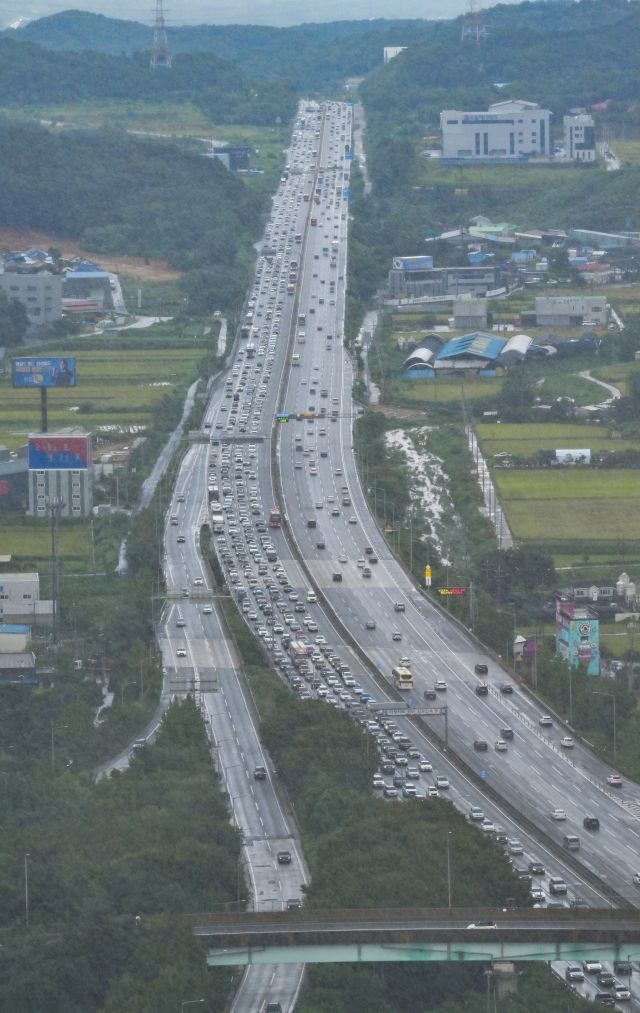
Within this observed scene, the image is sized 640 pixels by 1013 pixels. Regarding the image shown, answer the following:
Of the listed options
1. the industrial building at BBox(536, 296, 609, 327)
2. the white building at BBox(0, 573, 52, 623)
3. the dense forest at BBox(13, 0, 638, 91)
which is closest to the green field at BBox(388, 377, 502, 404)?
the industrial building at BBox(536, 296, 609, 327)

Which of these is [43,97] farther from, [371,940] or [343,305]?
[371,940]

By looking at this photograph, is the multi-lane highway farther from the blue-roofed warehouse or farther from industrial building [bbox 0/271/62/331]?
industrial building [bbox 0/271/62/331]

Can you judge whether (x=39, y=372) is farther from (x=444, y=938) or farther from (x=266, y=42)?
(x=266, y=42)

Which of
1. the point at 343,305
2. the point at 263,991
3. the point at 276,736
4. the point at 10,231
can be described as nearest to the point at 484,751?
the point at 276,736

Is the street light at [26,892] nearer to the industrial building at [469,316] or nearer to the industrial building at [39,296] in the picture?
the industrial building at [39,296]

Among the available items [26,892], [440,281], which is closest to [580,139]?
[440,281]

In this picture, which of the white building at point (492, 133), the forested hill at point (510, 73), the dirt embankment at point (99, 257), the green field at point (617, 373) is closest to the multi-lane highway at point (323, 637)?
the green field at point (617, 373)
